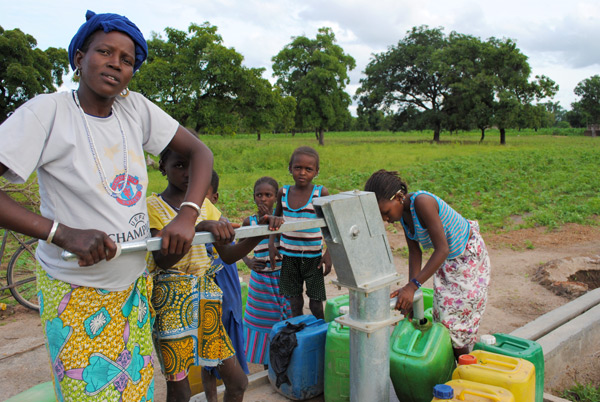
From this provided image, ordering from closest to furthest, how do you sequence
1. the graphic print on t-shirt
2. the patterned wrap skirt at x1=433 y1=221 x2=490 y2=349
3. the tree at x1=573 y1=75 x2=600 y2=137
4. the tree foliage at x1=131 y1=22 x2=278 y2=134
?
the graphic print on t-shirt
the patterned wrap skirt at x1=433 y1=221 x2=490 y2=349
the tree foliage at x1=131 y1=22 x2=278 y2=134
the tree at x1=573 y1=75 x2=600 y2=137

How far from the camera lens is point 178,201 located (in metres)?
2.07

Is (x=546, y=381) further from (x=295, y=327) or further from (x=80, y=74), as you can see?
(x=80, y=74)

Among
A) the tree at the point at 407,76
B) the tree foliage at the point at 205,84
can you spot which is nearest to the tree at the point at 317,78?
the tree at the point at 407,76

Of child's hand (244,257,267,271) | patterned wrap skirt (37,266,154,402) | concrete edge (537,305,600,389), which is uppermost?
patterned wrap skirt (37,266,154,402)

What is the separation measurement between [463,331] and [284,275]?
1302mm

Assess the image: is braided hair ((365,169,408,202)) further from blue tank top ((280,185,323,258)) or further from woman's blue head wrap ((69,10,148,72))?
woman's blue head wrap ((69,10,148,72))

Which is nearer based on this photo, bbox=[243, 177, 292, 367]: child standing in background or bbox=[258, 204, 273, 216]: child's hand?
bbox=[243, 177, 292, 367]: child standing in background

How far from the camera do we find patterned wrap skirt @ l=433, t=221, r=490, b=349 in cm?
Result: 271

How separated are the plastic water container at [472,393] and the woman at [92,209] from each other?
1162 mm

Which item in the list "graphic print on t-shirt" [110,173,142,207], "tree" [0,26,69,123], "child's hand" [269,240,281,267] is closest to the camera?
"graphic print on t-shirt" [110,173,142,207]

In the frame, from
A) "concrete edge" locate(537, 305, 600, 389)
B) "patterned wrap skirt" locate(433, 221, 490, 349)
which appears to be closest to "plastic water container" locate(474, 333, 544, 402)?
"patterned wrap skirt" locate(433, 221, 490, 349)

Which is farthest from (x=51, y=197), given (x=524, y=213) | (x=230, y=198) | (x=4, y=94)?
(x=4, y=94)

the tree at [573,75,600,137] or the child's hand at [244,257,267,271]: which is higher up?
the tree at [573,75,600,137]

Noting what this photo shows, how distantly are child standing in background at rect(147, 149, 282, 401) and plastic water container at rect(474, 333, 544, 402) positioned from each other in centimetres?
128
